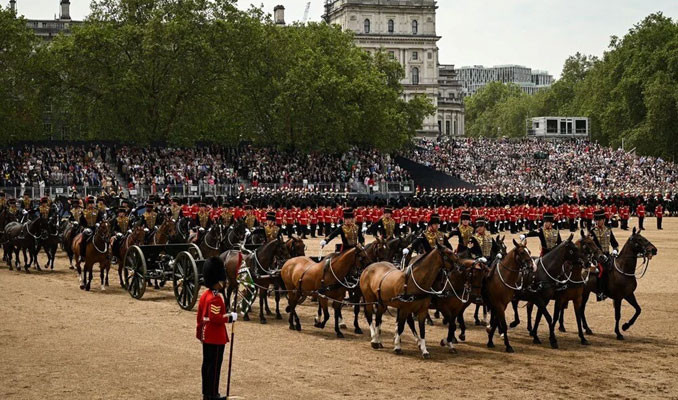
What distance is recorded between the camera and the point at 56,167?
56.6m

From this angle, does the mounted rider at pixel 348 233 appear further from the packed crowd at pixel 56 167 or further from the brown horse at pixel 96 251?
the packed crowd at pixel 56 167

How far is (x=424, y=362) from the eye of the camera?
16375mm

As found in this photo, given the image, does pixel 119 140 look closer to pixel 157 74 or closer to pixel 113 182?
pixel 157 74

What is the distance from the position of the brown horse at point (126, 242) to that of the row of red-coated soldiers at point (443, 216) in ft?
39.3

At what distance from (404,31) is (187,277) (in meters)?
113

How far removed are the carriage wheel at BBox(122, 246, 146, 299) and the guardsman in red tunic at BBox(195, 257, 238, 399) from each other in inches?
415

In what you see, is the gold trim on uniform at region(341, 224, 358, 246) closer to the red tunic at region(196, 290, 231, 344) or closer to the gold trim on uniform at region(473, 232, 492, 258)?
the gold trim on uniform at region(473, 232, 492, 258)

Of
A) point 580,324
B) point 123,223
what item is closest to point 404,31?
point 123,223

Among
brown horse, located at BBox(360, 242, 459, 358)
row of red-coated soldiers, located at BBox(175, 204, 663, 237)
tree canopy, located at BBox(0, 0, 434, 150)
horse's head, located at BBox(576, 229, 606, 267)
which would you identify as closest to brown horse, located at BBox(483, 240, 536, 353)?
horse's head, located at BBox(576, 229, 606, 267)

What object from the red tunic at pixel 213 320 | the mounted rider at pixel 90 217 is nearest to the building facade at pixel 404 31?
the mounted rider at pixel 90 217

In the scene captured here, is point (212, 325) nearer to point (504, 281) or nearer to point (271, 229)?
point (504, 281)

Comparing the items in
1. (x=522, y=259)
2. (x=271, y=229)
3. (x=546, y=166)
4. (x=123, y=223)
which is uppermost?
(x=546, y=166)

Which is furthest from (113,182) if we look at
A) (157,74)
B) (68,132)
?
(68,132)

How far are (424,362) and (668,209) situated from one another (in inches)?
2003
